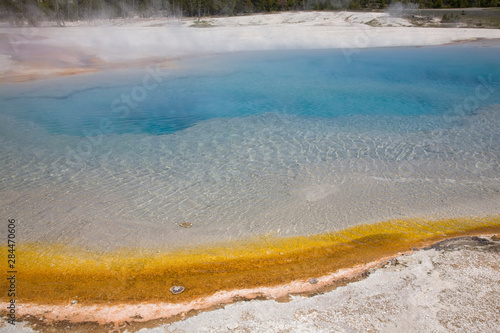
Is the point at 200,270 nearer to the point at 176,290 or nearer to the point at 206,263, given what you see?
the point at 206,263

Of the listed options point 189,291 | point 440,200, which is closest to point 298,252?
point 189,291

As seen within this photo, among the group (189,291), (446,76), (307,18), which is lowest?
(189,291)

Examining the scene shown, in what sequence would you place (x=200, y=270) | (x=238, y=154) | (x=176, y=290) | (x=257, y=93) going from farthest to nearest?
(x=257, y=93), (x=238, y=154), (x=200, y=270), (x=176, y=290)

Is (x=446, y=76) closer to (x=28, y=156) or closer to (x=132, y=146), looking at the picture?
(x=132, y=146)

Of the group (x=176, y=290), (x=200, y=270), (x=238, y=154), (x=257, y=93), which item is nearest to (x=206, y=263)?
(x=200, y=270)

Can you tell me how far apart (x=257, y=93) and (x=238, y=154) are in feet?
12.1

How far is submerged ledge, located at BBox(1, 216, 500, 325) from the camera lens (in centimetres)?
239

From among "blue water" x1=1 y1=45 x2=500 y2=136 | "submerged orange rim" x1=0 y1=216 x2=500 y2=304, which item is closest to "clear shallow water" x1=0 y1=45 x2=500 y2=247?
"blue water" x1=1 y1=45 x2=500 y2=136

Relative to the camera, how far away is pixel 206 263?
288cm

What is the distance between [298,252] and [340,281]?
526mm

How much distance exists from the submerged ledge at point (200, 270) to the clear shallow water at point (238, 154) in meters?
0.21

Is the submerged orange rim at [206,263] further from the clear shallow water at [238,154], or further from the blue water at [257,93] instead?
the blue water at [257,93]

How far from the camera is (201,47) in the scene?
1451 centimetres

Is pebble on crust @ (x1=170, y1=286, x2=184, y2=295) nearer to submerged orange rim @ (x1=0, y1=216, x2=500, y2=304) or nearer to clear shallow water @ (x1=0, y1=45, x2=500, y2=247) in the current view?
submerged orange rim @ (x1=0, y1=216, x2=500, y2=304)
